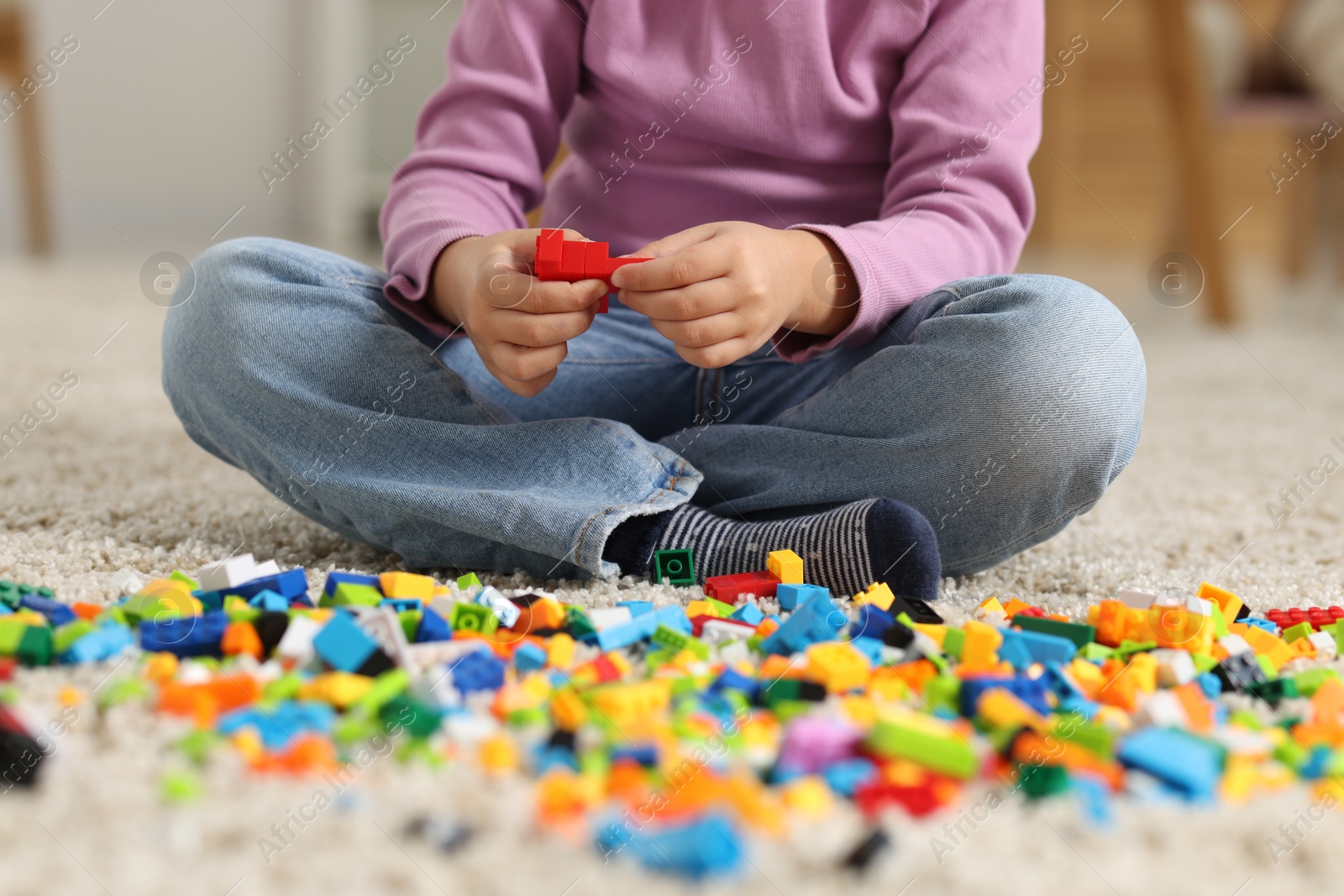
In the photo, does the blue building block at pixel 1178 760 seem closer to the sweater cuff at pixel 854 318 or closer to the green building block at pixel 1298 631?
the green building block at pixel 1298 631

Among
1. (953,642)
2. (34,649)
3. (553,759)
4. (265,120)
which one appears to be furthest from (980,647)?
(265,120)

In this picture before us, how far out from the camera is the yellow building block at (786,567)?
28.0 inches

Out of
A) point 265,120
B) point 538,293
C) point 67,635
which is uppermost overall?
point 538,293

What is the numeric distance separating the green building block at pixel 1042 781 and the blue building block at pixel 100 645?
0.40 m

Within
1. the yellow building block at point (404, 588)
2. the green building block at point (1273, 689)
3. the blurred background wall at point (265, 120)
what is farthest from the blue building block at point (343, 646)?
the blurred background wall at point (265, 120)

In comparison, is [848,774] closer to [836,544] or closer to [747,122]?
[836,544]

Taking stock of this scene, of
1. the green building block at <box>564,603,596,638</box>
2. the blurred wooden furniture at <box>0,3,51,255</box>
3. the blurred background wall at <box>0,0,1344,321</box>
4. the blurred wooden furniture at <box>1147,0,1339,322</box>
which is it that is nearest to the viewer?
the green building block at <box>564,603,596,638</box>

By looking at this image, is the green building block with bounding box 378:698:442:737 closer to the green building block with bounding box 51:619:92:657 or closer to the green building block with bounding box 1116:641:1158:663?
the green building block with bounding box 51:619:92:657

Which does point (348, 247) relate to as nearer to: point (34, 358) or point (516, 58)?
point (34, 358)

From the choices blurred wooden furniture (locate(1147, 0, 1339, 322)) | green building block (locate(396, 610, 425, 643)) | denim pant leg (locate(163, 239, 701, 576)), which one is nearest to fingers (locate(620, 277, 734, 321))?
denim pant leg (locate(163, 239, 701, 576))

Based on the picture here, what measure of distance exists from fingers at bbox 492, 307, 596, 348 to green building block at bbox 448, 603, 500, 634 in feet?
0.57

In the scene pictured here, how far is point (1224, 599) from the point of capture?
27.5 inches

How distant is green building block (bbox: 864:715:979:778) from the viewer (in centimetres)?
44

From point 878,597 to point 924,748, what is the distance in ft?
0.74
